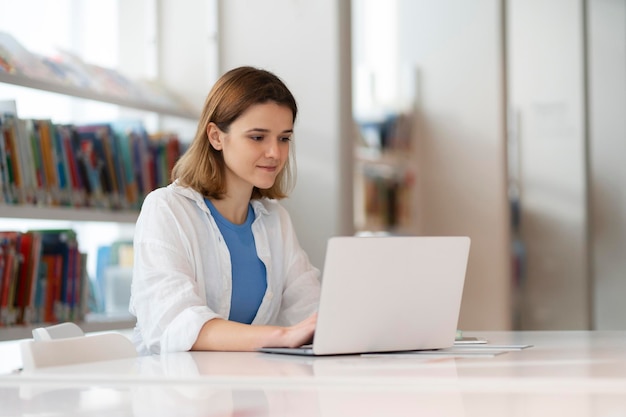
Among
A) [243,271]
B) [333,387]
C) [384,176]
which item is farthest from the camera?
[384,176]

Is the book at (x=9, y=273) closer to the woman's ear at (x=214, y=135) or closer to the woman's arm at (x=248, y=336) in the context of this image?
the woman's ear at (x=214, y=135)

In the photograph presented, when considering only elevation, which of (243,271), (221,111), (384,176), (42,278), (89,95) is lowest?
(42,278)

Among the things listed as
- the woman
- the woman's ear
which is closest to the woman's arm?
the woman

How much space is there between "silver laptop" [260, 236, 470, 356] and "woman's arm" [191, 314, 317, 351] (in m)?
0.03

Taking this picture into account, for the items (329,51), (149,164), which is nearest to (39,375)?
(149,164)

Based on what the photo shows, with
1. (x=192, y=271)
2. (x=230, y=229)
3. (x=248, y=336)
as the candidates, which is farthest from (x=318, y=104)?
(x=248, y=336)

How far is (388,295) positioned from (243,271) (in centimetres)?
73

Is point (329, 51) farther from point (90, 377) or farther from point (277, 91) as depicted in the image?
point (90, 377)

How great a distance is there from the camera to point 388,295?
1558 mm

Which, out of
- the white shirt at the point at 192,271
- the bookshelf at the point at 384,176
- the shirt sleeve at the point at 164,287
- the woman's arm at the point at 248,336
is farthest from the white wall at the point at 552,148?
the woman's arm at the point at 248,336

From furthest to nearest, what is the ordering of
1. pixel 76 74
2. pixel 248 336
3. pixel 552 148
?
pixel 552 148, pixel 76 74, pixel 248 336

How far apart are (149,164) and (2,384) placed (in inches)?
96.3

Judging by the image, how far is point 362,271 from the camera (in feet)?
4.98

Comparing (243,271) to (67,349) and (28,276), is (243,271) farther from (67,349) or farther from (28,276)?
(28,276)
